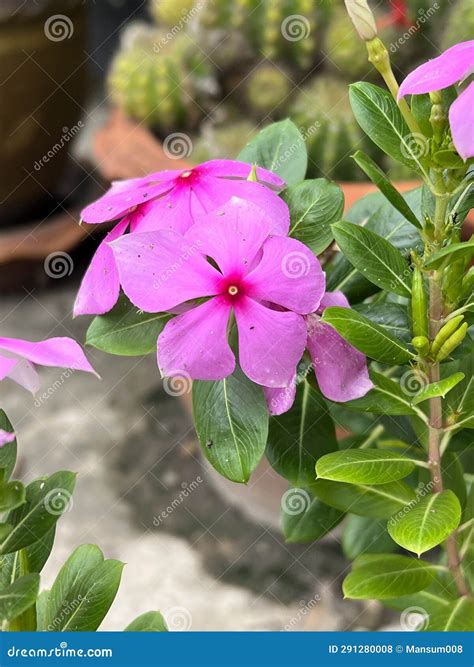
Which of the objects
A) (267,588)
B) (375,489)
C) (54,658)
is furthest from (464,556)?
(267,588)

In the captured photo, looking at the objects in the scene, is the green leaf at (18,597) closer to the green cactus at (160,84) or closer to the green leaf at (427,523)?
the green leaf at (427,523)

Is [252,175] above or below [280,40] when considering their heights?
below

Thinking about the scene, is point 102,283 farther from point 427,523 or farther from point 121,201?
point 427,523

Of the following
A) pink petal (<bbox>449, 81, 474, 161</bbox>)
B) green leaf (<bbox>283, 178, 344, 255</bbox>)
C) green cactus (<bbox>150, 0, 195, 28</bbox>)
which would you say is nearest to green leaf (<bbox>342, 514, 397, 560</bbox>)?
green leaf (<bbox>283, 178, 344, 255</bbox>)

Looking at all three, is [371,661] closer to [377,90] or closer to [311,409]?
[311,409]

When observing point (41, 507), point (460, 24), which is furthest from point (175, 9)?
point (41, 507)

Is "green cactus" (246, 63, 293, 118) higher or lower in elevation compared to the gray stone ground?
higher

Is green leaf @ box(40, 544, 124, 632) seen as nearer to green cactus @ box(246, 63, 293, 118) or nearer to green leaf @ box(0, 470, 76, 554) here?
green leaf @ box(0, 470, 76, 554)
